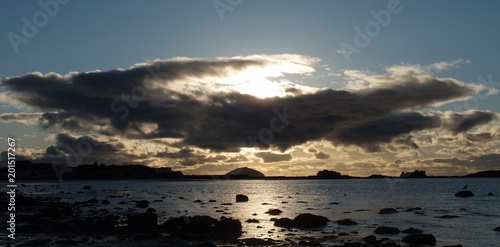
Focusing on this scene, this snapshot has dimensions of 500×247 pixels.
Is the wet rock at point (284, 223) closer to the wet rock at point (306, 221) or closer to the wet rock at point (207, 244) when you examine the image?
the wet rock at point (306, 221)

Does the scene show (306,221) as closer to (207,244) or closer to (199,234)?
(199,234)

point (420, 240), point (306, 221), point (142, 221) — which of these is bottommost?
point (420, 240)

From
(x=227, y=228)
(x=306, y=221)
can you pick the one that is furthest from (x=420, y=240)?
(x=227, y=228)

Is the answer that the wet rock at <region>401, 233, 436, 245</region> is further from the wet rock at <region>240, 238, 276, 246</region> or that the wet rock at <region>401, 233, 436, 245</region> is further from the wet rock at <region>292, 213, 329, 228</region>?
the wet rock at <region>292, 213, 329, 228</region>

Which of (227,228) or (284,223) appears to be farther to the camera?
(284,223)

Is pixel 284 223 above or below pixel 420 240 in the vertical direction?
above

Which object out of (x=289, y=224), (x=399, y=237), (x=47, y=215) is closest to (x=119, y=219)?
(x=47, y=215)

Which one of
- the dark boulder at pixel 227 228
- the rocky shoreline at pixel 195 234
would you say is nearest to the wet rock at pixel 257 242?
the rocky shoreline at pixel 195 234

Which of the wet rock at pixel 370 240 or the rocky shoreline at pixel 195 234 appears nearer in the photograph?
the rocky shoreline at pixel 195 234

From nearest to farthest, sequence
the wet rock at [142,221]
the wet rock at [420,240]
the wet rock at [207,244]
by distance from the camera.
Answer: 1. the wet rock at [207,244]
2. the wet rock at [420,240]
3. the wet rock at [142,221]

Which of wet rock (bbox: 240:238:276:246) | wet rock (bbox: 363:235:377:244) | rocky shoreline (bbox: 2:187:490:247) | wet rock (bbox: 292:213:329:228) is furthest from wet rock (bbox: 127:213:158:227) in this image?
wet rock (bbox: 363:235:377:244)

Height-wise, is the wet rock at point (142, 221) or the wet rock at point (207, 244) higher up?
the wet rock at point (142, 221)

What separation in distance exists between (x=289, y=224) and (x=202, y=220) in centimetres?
919

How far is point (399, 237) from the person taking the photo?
3975 cm
